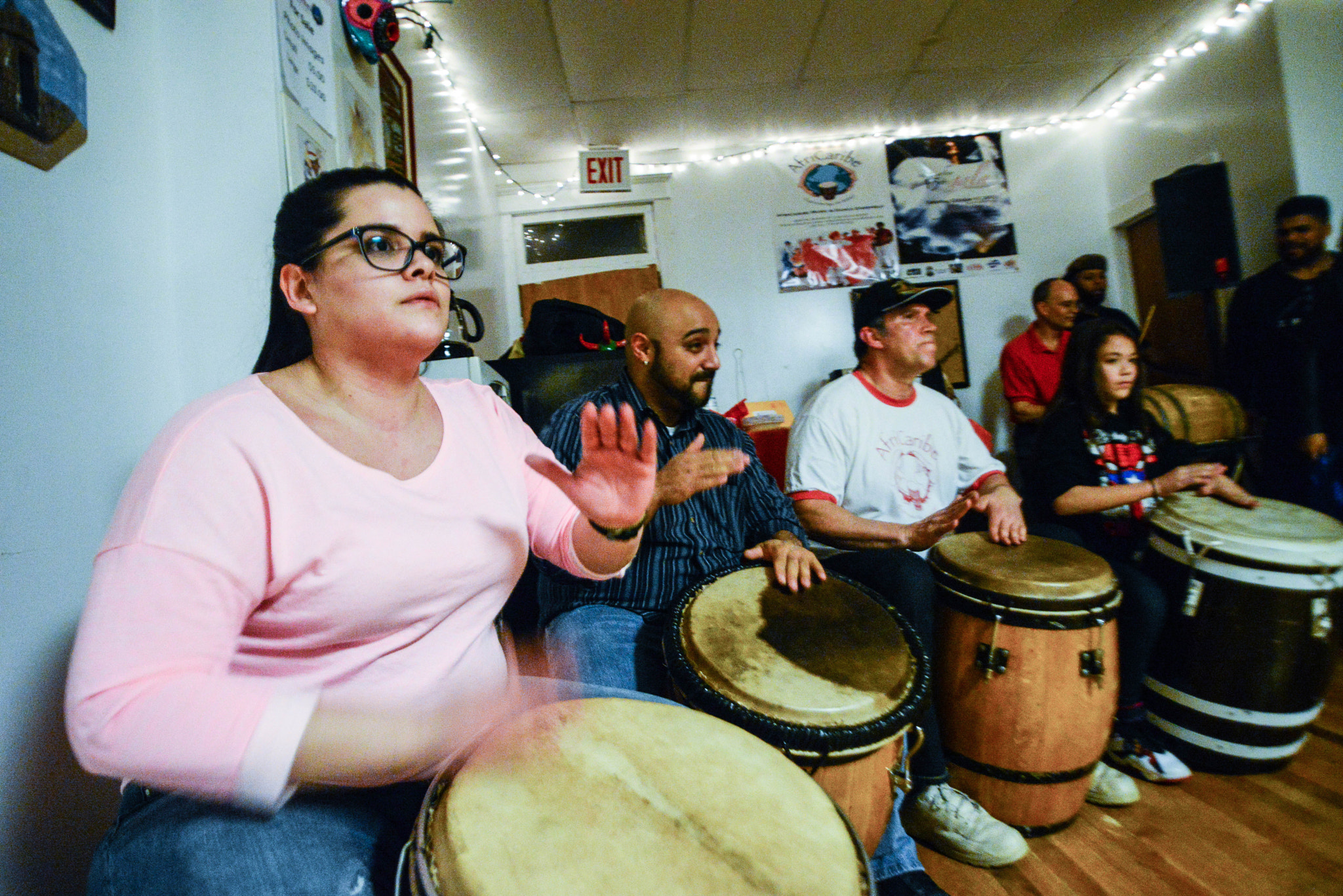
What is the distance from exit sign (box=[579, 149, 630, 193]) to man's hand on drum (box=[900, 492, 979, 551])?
3.41m

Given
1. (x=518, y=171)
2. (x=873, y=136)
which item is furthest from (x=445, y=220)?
(x=873, y=136)

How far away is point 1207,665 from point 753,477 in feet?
4.56

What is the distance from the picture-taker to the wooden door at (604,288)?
181 inches

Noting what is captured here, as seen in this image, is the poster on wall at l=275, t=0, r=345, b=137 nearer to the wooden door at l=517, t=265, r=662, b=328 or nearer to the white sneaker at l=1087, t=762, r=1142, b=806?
the white sneaker at l=1087, t=762, r=1142, b=806

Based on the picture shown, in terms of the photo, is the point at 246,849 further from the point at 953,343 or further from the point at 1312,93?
the point at 1312,93

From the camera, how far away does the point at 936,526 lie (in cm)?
166

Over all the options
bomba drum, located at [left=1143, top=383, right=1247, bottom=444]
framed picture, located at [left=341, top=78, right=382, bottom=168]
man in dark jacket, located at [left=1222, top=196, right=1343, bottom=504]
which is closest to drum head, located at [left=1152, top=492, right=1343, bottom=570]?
bomba drum, located at [left=1143, top=383, right=1247, bottom=444]

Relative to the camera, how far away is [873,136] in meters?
4.45

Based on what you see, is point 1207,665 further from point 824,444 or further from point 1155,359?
point 1155,359

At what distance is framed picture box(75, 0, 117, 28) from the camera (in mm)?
993

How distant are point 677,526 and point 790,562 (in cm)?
32

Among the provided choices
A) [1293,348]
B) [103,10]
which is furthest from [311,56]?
[1293,348]

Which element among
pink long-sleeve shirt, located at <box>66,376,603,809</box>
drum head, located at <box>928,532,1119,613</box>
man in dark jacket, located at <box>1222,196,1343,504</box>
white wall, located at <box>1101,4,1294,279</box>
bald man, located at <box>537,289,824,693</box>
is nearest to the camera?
pink long-sleeve shirt, located at <box>66,376,603,809</box>

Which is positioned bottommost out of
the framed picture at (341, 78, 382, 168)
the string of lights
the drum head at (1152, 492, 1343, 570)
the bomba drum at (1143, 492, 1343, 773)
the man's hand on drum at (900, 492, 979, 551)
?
the bomba drum at (1143, 492, 1343, 773)
